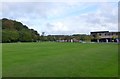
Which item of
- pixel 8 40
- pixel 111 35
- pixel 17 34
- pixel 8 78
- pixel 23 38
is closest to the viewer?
pixel 8 78

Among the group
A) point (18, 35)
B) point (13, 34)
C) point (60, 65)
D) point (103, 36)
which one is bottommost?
point (60, 65)

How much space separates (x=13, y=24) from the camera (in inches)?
4269

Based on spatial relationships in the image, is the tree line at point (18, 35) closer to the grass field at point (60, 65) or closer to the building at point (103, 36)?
the building at point (103, 36)

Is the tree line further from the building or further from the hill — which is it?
the building

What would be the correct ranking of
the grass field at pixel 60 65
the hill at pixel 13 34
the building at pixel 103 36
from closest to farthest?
1. the grass field at pixel 60 65
2. the hill at pixel 13 34
3. the building at pixel 103 36

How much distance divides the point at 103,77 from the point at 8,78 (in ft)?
10.5

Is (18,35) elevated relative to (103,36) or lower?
elevated

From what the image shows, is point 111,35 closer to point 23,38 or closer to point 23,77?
point 23,38

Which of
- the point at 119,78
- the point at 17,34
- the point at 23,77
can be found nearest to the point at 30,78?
the point at 23,77

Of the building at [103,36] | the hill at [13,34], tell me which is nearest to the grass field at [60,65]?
the hill at [13,34]

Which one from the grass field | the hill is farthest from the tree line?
the grass field

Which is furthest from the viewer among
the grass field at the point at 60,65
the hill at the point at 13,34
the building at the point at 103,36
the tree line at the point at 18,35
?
the building at the point at 103,36

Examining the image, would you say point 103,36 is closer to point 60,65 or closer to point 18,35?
point 18,35

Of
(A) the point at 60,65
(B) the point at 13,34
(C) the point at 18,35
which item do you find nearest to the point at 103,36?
(C) the point at 18,35
